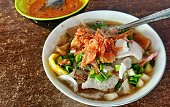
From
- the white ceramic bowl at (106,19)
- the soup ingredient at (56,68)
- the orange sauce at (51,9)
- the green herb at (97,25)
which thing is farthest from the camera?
the orange sauce at (51,9)

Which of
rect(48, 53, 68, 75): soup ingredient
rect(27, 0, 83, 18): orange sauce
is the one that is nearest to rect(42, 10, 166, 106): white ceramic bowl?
rect(48, 53, 68, 75): soup ingredient

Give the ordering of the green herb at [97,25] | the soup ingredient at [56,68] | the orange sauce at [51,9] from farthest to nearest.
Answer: the orange sauce at [51,9] → the green herb at [97,25] → the soup ingredient at [56,68]

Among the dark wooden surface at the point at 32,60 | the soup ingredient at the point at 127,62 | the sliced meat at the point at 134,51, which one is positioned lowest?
the dark wooden surface at the point at 32,60

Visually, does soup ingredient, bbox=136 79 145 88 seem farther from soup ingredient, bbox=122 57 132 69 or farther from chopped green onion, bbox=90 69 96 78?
chopped green onion, bbox=90 69 96 78

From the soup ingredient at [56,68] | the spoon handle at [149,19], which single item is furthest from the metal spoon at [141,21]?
the soup ingredient at [56,68]

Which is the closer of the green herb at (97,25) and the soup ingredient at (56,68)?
the soup ingredient at (56,68)

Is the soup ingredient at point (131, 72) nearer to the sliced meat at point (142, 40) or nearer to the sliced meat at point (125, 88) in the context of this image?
the sliced meat at point (125, 88)
